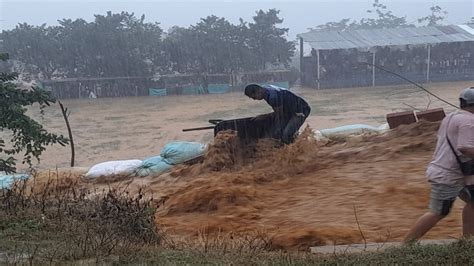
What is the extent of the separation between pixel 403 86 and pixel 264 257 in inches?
1113

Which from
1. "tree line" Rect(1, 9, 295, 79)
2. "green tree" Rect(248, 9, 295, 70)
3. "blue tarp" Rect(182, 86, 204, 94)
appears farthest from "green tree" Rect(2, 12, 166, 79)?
"green tree" Rect(248, 9, 295, 70)

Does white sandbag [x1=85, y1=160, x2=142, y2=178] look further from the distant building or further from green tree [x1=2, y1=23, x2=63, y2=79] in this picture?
the distant building

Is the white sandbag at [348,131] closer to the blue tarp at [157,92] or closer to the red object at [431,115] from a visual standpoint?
the red object at [431,115]

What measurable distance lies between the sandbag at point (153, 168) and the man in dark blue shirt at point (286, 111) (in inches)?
75.6

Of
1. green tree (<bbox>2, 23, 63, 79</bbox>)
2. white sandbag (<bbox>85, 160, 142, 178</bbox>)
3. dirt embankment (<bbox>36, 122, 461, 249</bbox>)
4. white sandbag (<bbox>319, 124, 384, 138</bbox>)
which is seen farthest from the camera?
green tree (<bbox>2, 23, 63, 79</bbox>)

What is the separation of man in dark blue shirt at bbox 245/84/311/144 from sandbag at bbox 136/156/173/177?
1921mm

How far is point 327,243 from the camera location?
4156mm

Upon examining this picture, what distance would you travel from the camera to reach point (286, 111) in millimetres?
8188

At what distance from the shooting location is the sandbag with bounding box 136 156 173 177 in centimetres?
925

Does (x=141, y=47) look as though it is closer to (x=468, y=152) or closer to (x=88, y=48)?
(x=88, y=48)

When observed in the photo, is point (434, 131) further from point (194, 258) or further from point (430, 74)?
point (430, 74)

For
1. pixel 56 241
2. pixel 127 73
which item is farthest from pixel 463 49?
pixel 56 241

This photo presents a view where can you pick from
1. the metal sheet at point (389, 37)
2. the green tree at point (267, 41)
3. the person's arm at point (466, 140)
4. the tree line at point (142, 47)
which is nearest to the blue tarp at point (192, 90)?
the tree line at point (142, 47)

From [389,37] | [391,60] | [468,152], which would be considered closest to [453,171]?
[468,152]
